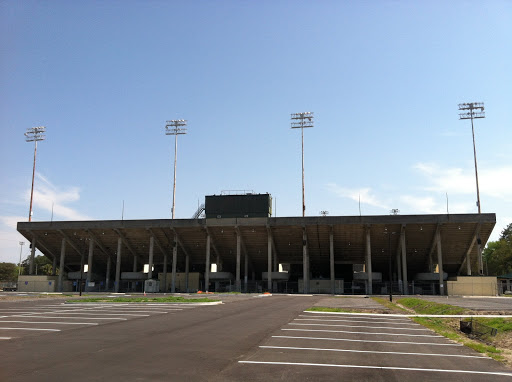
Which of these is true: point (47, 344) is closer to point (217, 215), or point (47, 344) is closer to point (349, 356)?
point (349, 356)

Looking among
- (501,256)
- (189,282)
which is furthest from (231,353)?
(501,256)

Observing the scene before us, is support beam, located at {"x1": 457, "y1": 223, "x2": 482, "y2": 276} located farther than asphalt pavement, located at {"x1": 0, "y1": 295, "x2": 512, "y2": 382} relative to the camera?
Yes

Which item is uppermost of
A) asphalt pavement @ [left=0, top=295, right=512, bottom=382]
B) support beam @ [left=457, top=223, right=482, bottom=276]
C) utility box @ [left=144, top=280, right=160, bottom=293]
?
support beam @ [left=457, top=223, right=482, bottom=276]

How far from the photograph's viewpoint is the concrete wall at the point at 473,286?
6000cm

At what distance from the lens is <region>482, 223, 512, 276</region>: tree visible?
9725 cm

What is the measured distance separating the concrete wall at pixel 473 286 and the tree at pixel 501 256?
4251cm

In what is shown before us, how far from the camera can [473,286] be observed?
60.9 m

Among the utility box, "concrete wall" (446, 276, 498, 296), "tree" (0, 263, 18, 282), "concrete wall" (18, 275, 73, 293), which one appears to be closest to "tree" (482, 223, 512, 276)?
"concrete wall" (446, 276, 498, 296)

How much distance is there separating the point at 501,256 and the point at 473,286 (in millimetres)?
45501

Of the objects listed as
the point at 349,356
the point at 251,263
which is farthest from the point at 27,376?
the point at 251,263

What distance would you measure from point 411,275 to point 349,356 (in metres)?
71.0

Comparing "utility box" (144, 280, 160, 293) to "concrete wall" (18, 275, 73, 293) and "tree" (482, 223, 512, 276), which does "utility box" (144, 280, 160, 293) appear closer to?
"concrete wall" (18, 275, 73, 293)

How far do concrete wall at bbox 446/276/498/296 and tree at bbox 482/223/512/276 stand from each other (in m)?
42.5

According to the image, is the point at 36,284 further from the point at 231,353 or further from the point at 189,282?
the point at 231,353
